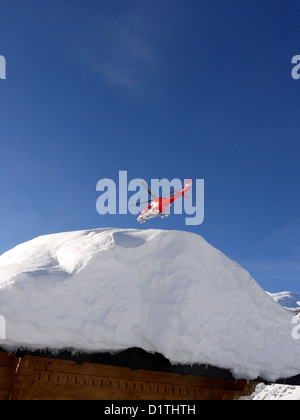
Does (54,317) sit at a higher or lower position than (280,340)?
higher

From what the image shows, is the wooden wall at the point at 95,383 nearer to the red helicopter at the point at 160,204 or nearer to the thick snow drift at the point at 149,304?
the thick snow drift at the point at 149,304

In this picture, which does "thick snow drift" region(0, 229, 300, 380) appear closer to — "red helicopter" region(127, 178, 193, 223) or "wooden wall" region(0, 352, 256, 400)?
"wooden wall" region(0, 352, 256, 400)

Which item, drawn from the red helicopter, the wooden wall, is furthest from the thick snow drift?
the red helicopter

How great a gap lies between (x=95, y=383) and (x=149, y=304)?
4.41 feet

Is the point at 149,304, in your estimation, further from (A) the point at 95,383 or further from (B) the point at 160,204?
(B) the point at 160,204

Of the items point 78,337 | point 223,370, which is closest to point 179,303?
point 223,370

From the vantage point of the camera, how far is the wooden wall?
3.97 metres

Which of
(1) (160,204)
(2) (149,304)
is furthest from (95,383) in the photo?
(1) (160,204)

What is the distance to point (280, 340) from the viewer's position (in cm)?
487

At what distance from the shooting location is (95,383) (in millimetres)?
4434

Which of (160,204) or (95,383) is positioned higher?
(160,204)

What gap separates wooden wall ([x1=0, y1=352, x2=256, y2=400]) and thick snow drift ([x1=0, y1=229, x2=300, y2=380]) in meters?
0.68

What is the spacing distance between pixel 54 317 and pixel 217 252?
2958mm
